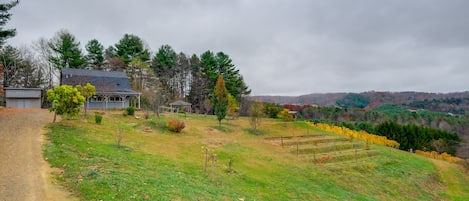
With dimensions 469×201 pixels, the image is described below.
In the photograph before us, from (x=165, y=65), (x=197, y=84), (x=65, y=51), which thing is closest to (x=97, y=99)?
(x=65, y=51)

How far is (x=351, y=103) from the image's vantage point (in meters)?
125

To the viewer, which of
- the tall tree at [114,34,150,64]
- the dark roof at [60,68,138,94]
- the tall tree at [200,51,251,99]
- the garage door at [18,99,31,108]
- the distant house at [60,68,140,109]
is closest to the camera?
the garage door at [18,99,31,108]

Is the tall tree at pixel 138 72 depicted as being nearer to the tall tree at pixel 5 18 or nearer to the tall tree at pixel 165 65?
the tall tree at pixel 165 65

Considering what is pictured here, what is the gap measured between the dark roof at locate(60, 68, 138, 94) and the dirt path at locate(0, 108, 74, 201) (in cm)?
1509

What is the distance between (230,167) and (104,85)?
2218 centimetres

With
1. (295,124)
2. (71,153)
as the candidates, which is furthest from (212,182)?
(295,124)

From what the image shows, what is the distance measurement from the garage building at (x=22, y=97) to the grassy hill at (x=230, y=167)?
11.4 m

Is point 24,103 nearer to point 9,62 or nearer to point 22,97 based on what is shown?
point 22,97

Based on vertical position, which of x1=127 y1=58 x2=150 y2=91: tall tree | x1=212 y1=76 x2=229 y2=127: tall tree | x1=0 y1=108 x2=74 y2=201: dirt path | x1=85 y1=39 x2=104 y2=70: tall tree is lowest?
x1=0 y1=108 x2=74 y2=201: dirt path

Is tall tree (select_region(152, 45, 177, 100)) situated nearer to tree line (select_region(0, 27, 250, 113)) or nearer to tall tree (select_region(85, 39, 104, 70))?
tree line (select_region(0, 27, 250, 113))

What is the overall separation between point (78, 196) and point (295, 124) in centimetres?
2787

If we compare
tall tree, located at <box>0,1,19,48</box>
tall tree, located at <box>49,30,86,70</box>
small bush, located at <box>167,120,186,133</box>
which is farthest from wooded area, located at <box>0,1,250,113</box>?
tall tree, located at <box>0,1,19,48</box>

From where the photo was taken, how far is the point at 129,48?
42.3 meters

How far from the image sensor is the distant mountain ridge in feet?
389
